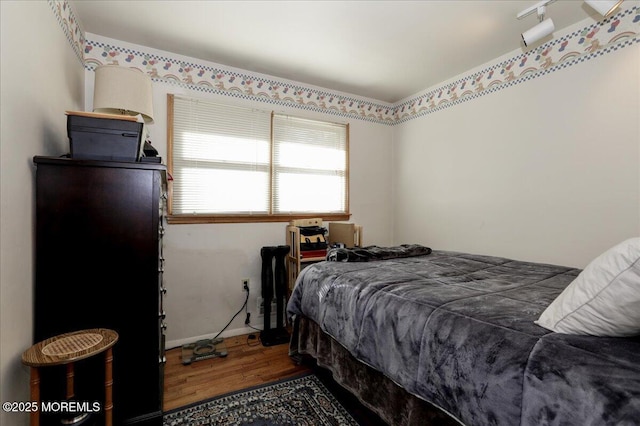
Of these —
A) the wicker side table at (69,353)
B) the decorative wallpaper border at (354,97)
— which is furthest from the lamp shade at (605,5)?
the wicker side table at (69,353)

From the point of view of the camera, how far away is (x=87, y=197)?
4.48ft

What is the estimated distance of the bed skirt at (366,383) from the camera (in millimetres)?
1188

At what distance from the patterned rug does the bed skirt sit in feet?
0.53

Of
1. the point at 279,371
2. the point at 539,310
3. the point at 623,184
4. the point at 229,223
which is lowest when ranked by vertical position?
the point at 279,371

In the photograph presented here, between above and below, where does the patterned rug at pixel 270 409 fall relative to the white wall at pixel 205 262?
below

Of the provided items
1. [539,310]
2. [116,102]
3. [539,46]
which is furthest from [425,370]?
[539,46]

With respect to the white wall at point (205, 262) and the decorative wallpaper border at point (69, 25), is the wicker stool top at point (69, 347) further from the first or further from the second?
the decorative wallpaper border at point (69, 25)

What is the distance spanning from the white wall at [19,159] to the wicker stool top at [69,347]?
14 centimetres

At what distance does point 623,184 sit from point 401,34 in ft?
5.97

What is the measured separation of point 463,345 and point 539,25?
2.10 m

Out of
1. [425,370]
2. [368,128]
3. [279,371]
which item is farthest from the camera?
[368,128]

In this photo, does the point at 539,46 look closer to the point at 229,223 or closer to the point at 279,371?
the point at 229,223

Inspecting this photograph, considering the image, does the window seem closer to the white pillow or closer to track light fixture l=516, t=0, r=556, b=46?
track light fixture l=516, t=0, r=556, b=46

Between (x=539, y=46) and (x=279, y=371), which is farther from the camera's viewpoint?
(x=539, y=46)
